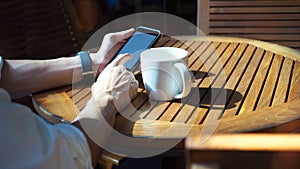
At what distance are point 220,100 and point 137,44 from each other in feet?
1.05

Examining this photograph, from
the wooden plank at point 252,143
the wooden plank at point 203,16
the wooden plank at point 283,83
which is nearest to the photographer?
the wooden plank at point 252,143

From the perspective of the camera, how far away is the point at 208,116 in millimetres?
873

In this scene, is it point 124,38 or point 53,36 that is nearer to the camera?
point 124,38

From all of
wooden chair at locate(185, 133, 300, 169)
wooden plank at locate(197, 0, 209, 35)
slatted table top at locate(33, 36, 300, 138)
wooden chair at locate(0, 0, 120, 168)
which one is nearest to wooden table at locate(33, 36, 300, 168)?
slatted table top at locate(33, 36, 300, 138)

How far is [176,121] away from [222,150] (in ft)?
1.37

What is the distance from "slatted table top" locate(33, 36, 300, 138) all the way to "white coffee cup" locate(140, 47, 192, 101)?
2cm

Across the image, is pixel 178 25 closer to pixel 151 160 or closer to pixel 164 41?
pixel 151 160

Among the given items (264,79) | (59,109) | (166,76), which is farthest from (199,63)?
(59,109)

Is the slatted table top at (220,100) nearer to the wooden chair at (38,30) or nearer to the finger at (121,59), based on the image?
the finger at (121,59)

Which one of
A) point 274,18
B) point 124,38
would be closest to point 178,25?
point 274,18

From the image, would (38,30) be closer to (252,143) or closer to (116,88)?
(116,88)

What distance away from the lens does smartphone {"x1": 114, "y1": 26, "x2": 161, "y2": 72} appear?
1075 millimetres

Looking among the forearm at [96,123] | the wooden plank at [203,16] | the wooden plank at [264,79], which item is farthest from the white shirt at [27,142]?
the wooden plank at [203,16]

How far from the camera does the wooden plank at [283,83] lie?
0.94 meters
